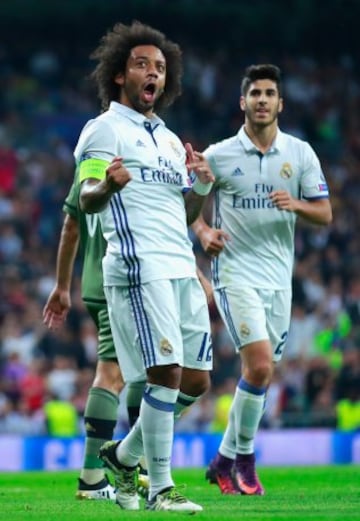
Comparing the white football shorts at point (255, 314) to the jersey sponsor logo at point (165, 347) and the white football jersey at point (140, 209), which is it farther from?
the jersey sponsor logo at point (165, 347)

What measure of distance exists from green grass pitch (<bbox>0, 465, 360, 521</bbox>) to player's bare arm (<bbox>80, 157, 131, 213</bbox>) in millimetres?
1408

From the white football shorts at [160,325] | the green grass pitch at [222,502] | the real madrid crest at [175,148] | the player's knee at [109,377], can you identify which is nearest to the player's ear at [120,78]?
the real madrid crest at [175,148]

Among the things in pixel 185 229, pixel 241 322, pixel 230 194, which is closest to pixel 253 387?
pixel 241 322

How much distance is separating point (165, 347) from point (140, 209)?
671mm

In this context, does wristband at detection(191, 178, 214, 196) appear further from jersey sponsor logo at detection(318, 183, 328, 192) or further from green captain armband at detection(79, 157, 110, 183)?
jersey sponsor logo at detection(318, 183, 328, 192)

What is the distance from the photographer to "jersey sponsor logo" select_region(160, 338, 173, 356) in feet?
23.0

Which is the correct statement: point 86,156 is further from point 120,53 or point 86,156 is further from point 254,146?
point 254,146

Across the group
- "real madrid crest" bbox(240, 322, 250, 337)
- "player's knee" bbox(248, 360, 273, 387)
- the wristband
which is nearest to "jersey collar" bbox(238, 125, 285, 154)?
"real madrid crest" bbox(240, 322, 250, 337)

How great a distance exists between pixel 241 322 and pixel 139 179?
7.77ft

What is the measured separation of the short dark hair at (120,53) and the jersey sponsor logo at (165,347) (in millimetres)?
1359

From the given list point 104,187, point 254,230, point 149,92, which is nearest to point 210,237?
point 254,230

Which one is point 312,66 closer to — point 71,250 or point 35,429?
point 35,429

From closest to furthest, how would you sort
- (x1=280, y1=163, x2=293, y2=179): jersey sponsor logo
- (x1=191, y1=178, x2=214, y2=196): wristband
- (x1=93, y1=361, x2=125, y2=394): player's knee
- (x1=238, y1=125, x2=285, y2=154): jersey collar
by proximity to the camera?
(x1=191, y1=178, x2=214, y2=196): wristband → (x1=93, y1=361, x2=125, y2=394): player's knee → (x1=280, y1=163, x2=293, y2=179): jersey sponsor logo → (x1=238, y1=125, x2=285, y2=154): jersey collar

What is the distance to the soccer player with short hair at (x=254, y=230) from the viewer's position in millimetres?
9391
